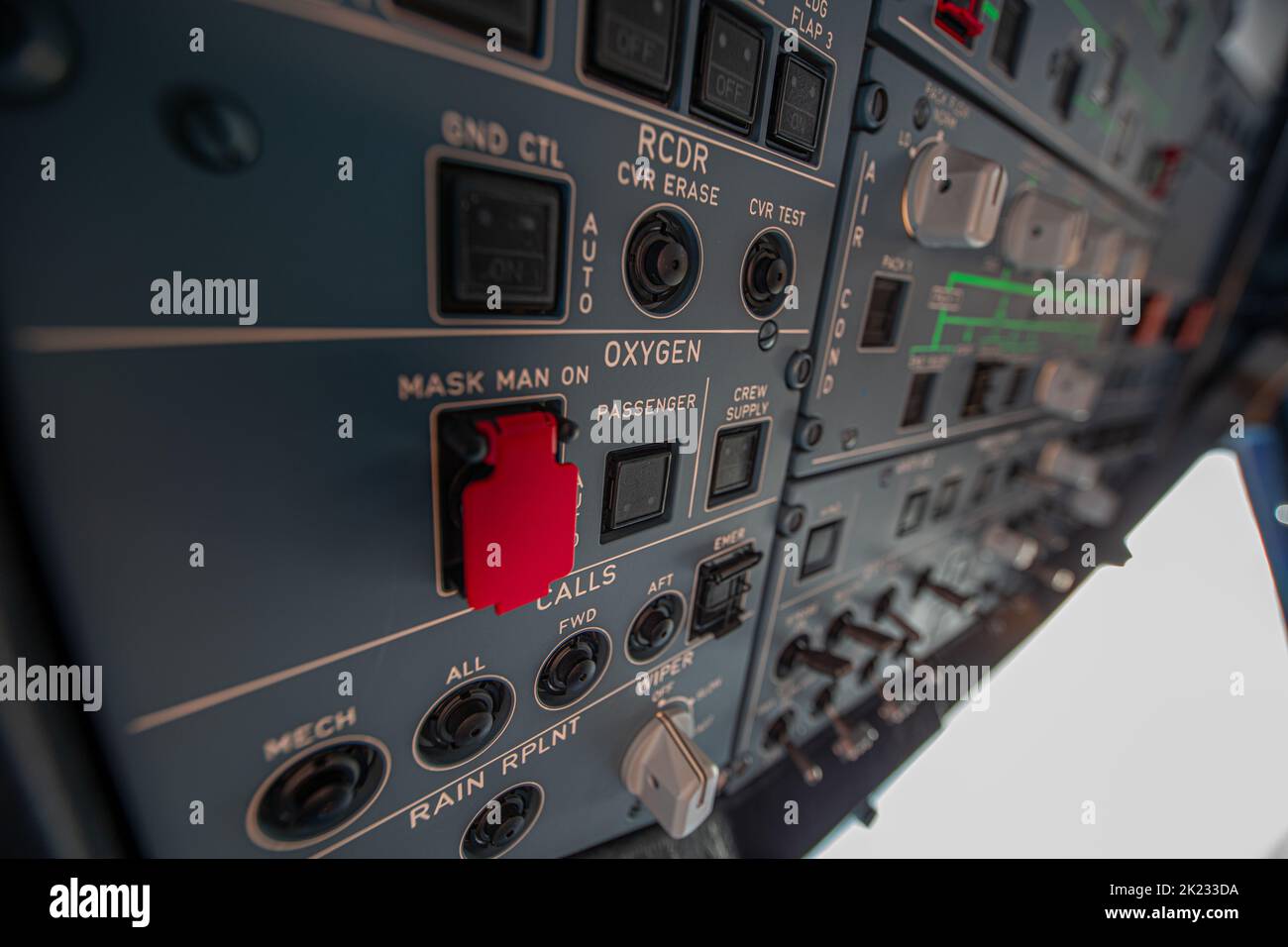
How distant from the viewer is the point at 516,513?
464mm

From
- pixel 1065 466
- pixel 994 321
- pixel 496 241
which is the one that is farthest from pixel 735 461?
pixel 1065 466

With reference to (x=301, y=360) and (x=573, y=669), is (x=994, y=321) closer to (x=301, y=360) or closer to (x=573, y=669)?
(x=573, y=669)

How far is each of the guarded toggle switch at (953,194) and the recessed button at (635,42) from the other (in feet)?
1.61

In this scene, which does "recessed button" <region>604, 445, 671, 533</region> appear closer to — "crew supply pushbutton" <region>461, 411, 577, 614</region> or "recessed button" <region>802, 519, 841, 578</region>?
"crew supply pushbutton" <region>461, 411, 577, 614</region>

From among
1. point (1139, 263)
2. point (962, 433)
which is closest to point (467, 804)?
point (962, 433)

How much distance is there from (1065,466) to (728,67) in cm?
174

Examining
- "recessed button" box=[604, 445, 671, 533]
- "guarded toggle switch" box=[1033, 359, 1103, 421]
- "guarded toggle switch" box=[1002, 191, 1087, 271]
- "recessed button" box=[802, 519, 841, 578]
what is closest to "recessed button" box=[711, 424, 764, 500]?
"recessed button" box=[604, 445, 671, 533]

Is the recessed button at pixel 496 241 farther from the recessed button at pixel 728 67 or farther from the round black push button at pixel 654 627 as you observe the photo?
the round black push button at pixel 654 627

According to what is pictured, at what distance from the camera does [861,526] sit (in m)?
1.03

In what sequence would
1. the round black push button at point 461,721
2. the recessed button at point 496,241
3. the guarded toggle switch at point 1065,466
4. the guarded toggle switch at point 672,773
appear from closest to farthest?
the recessed button at point 496,241 < the round black push button at point 461,721 < the guarded toggle switch at point 672,773 < the guarded toggle switch at point 1065,466

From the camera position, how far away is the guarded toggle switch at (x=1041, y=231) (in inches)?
39.7

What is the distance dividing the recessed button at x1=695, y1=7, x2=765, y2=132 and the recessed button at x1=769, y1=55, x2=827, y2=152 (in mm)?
42

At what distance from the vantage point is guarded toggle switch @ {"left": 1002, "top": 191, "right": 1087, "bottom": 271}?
1.01m

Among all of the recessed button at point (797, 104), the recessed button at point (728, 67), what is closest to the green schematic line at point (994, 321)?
the recessed button at point (797, 104)
